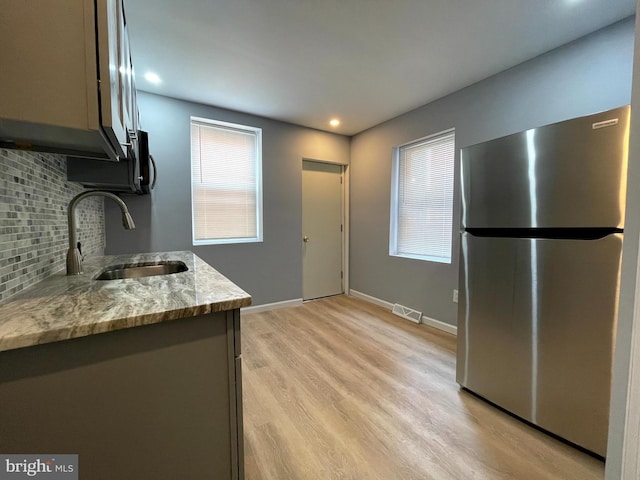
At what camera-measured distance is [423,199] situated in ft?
10.2

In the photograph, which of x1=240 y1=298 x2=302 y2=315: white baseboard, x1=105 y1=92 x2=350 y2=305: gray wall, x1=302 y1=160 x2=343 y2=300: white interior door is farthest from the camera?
x1=302 y1=160 x2=343 y2=300: white interior door

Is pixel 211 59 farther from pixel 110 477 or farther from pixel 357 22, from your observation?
pixel 110 477

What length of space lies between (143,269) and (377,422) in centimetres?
181

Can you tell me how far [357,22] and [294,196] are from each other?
2173 millimetres

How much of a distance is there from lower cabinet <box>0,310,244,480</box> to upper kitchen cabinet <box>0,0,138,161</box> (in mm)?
577

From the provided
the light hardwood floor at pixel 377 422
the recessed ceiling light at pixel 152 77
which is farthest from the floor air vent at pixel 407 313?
the recessed ceiling light at pixel 152 77

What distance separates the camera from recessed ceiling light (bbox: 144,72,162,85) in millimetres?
2329

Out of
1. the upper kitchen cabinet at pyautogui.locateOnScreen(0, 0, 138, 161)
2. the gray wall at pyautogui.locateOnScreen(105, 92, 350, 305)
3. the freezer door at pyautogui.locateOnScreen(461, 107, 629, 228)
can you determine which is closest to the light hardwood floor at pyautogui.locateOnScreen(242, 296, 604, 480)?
the gray wall at pyautogui.locateOnScreen(105, 92, 350, 305)

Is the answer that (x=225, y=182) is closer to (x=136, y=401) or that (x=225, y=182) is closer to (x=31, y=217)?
(x=31, y=217)

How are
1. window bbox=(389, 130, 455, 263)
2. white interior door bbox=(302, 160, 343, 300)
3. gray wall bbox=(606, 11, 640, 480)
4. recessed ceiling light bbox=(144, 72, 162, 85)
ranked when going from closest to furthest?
gray wall bbox=(606, 11, 640, 480) < recessed ceiling light bbox=(144, 72, 162, 85) < window bbox=(389, 130, 455, 263) < white interior door bbox=(302, 160, 343, 300)

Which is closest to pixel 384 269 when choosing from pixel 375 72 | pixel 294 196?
pixel 294 196

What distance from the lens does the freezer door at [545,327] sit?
4.04 ft

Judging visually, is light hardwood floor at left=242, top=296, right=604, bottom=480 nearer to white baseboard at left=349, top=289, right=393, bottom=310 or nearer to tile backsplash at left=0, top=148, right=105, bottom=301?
white baseboard at left=349, top=289, right=393, bottom=310

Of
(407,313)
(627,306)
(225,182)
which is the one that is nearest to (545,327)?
(627,306)
